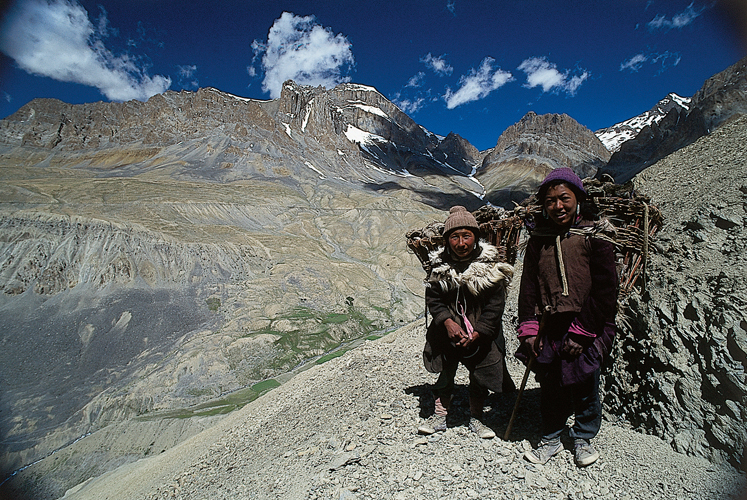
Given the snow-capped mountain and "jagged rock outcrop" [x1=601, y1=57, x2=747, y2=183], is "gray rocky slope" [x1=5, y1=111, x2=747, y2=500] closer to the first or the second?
"jagged rock outcrop" [x1=601, y1=57, x2=747, y2=183]

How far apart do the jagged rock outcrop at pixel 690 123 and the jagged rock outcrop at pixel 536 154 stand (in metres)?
25.0

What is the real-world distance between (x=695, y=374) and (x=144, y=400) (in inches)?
829

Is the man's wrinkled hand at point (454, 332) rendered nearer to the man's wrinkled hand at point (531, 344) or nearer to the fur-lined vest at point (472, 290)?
the fur-lined vest at point (472, 290)

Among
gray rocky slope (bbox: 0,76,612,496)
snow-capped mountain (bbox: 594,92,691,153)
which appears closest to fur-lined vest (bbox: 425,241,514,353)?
gray rocky slope (bbox: 0,76,612,496)

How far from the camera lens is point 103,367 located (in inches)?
730

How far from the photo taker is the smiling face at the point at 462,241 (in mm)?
2781

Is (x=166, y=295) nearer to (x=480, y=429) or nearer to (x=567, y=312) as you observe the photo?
(x=480, y=429)

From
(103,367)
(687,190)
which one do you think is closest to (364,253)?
(103,367)

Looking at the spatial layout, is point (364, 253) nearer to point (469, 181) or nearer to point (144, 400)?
point (144, 400)

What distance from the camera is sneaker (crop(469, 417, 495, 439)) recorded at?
2.89 meters

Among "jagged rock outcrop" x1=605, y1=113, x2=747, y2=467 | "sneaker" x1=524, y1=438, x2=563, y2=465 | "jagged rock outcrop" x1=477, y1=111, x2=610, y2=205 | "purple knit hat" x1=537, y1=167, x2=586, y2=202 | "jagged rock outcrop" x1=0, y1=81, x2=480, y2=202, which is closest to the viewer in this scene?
"jagged rock outcrop" x1=605, y1=113, x2=747, y2=467

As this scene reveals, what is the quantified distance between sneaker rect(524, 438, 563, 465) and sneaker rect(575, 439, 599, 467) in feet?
0.44

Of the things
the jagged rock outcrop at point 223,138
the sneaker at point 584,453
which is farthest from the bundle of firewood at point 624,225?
the jagged rock outcrop at point 223,138

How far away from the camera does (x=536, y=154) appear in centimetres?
12800
